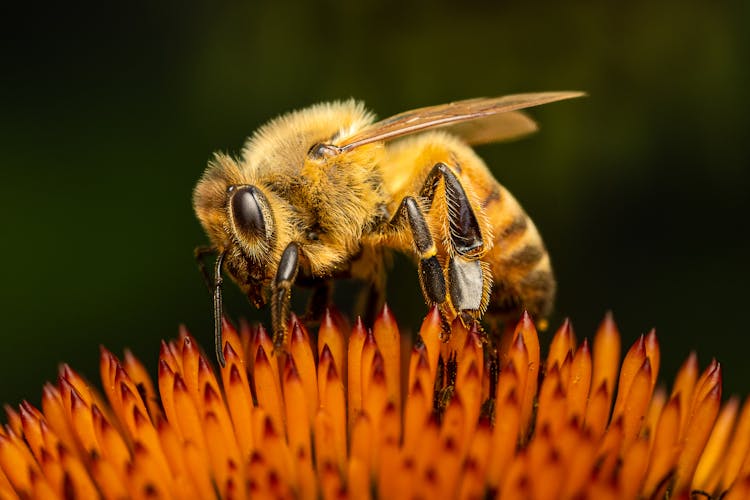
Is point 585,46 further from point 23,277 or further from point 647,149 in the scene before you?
point 23,277

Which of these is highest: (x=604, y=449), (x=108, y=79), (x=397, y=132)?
(x=108, y=79)

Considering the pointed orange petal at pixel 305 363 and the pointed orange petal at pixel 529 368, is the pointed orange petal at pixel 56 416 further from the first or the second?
the pointed orange petal at pixel 529 368

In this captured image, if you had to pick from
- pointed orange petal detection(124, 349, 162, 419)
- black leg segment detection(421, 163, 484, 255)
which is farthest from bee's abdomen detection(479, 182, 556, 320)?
pointed orange petal detection(124, 349, 162, 419)

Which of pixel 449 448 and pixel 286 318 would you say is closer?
pixel 449 448

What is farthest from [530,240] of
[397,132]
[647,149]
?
[647,149]

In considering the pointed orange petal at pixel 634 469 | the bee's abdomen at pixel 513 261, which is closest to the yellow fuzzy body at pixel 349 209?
the bee's abdomen at pixel 513 261

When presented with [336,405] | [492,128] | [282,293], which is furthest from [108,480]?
[492,128]

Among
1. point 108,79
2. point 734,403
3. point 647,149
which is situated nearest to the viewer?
point 734,403
